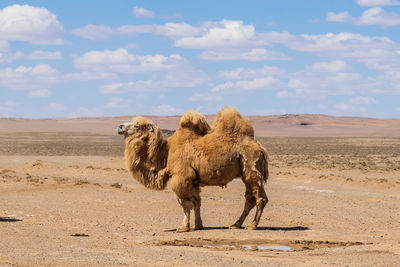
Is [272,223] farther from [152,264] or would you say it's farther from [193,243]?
[152,264]

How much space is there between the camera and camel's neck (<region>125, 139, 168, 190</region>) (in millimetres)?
14180

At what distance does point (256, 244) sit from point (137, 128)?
3829 millimetres

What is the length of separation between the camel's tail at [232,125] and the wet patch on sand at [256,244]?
2.57 m

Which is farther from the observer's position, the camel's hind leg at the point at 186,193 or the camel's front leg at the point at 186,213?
the camel's front leg at the point at 186,213

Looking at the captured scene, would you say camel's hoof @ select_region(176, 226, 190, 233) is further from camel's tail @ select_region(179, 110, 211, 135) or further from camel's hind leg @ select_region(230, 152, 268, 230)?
camel's tail @ select_region(179, 110, 211, 135)

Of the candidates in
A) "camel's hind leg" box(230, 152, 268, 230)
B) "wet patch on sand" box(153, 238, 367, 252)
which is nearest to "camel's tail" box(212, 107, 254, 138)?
"camel's hind leg" box(230, 152, 268, 230)

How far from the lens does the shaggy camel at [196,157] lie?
13.9 meters

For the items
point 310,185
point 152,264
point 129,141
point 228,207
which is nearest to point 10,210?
point 129,141

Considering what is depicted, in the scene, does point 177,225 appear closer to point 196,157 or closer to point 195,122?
point 196,157

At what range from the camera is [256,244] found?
12531 mm

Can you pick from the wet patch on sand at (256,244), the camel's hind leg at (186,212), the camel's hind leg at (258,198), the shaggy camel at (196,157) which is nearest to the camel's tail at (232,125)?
the shaggy camel at (196,157)

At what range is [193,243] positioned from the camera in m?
12.5

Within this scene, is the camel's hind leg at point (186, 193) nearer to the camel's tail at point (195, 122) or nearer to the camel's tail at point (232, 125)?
the camel's tail at point (195, 122)

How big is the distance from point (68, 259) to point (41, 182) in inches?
567
